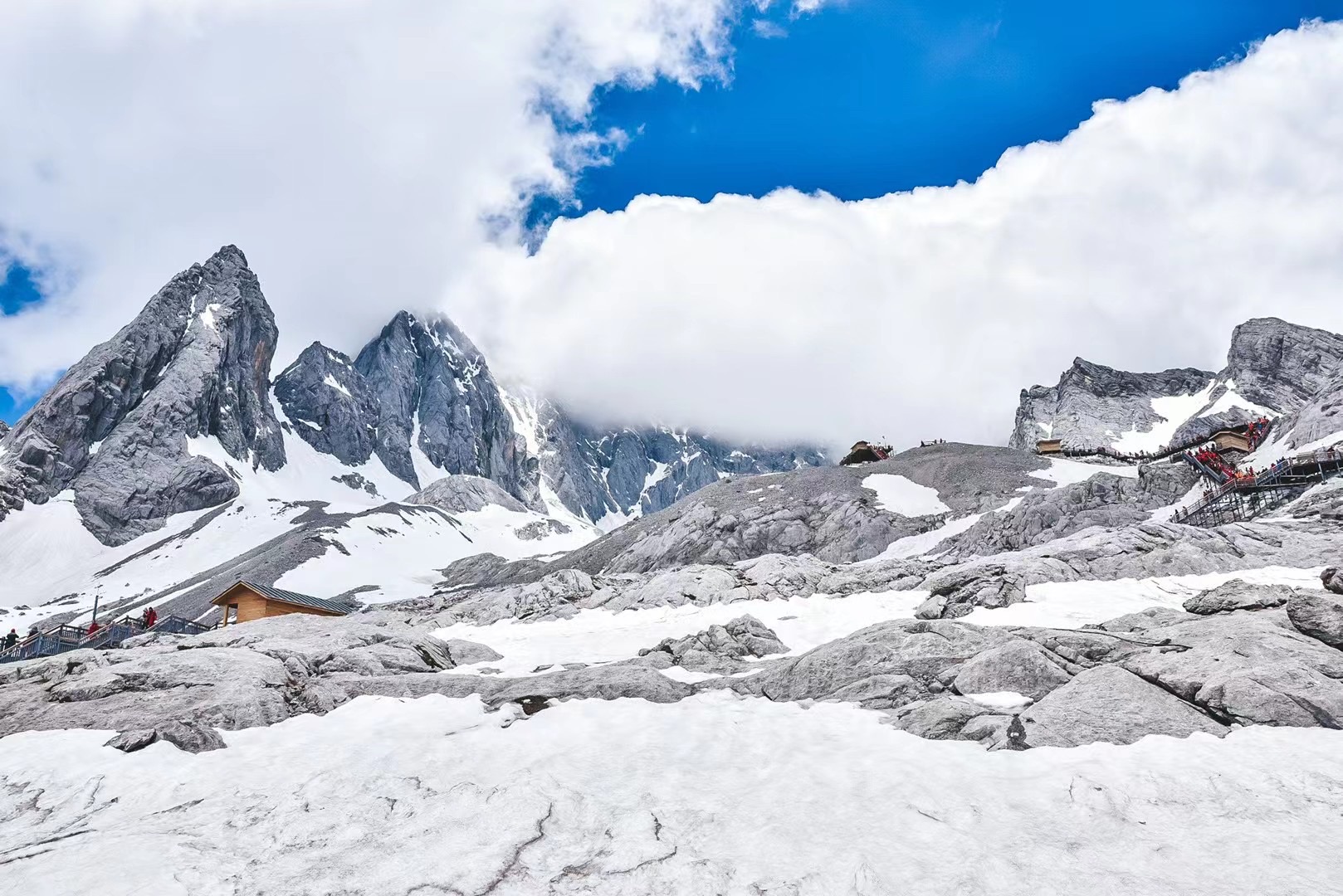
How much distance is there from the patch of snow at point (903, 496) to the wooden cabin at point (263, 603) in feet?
155

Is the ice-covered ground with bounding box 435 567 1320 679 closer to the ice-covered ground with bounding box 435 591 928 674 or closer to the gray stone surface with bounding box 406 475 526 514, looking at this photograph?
the ice-covered ground with bounding box 435 591 928 674

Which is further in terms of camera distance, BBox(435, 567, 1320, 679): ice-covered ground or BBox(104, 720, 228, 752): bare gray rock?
BBox(435, 567, 1320, 679): ice-covered ground

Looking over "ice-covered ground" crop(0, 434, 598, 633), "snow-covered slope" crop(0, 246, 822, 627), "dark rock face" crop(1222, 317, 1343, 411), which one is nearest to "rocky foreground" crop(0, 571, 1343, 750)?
"ice-covered ground" crop(0, 434, 598, 633)

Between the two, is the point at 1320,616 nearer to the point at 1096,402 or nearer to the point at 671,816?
the point at 671,816

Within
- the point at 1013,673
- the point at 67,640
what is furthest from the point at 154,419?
the point at 1013,673

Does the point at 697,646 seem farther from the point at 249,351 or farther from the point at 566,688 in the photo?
the point at 249,351

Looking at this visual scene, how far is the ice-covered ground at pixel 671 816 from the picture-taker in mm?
6129

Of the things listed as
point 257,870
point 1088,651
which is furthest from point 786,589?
point 257,870

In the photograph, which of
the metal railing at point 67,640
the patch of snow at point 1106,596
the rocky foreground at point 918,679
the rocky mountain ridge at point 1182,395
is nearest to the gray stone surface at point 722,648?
the rocky foreground at point 918,679

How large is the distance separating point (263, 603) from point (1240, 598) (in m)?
44.5

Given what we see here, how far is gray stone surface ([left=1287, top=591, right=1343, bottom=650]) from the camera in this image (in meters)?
11.8

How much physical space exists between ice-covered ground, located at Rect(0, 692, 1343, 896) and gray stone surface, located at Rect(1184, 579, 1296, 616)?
8.17 m

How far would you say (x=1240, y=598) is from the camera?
1591 centimetres

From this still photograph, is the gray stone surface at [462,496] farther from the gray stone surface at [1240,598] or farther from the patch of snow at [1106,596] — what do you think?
the gray stone surface at [1240,598]
